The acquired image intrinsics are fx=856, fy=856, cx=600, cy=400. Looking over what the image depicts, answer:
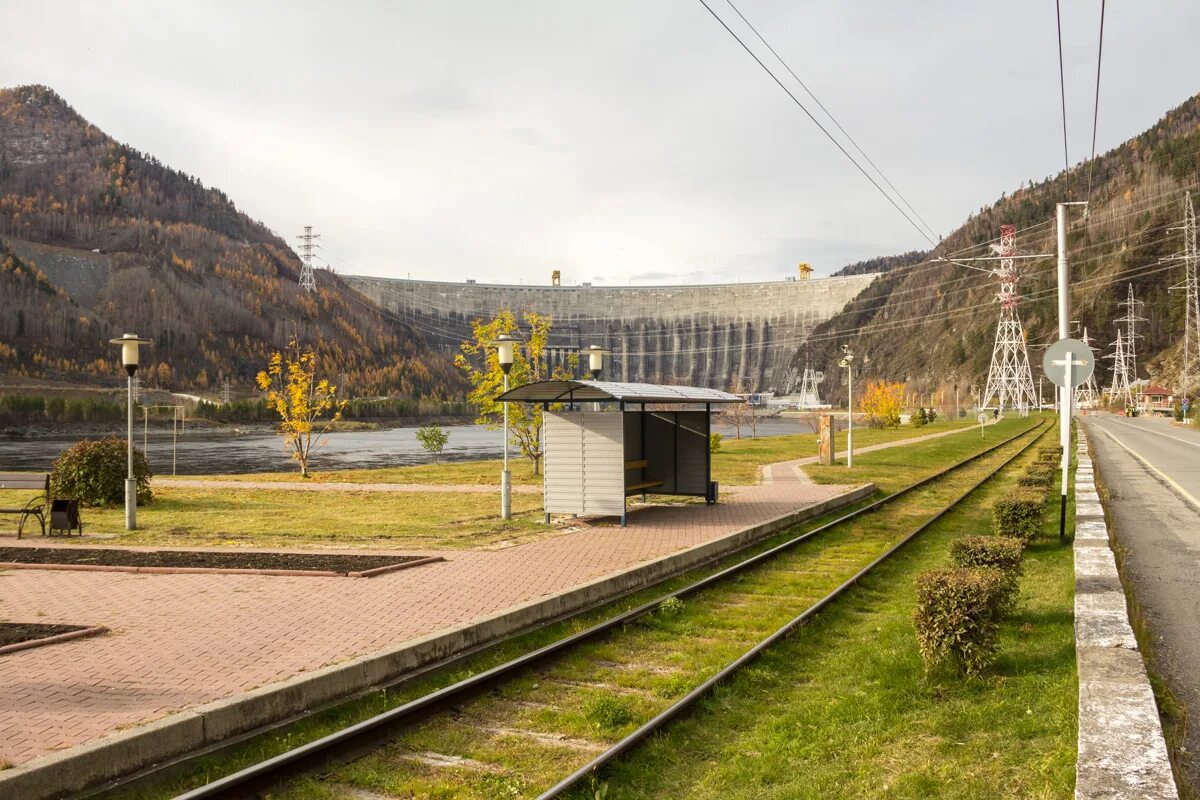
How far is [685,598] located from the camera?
9.59m

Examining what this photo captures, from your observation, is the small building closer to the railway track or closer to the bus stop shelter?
the bus stop shelter

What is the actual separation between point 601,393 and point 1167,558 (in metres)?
8.50

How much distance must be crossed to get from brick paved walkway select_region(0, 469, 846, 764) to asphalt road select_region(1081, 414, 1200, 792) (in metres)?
5.53

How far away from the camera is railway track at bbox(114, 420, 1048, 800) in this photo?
4.83 meters

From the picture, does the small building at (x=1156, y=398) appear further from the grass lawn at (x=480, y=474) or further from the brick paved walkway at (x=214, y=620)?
the brick paved walkway at (x=214, y=620)

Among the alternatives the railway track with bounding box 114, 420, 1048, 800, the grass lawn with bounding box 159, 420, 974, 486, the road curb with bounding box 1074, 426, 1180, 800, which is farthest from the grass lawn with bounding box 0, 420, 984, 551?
the road curb with bounding box 1074, 426, 1180, 800

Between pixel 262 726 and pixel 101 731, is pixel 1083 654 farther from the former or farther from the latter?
pixel 101 731

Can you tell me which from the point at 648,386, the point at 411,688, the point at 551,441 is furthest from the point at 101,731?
the point at 648,386

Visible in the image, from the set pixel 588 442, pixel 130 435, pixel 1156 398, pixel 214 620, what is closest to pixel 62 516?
pixel 130 435

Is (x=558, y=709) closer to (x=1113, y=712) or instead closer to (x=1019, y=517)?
(x=1113, y=712)

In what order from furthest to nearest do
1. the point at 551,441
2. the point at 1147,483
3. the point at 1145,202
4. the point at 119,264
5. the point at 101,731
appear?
the point at 119,264, the point at 1145,202, the point at 1147,483, the point at 551,441, the point at 101,731

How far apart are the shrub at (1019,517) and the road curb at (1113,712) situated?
144 inches

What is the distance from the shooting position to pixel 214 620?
8.15 m

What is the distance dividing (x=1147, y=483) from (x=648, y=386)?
44.0 feet
